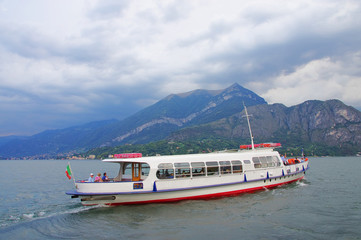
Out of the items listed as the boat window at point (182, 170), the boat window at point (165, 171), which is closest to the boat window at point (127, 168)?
the boat window at point (165, 171)

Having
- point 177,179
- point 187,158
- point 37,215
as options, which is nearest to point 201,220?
point 177,179

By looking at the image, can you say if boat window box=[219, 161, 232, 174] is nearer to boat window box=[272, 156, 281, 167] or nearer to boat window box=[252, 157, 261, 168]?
boat window box=[252, 157, 261, 168]

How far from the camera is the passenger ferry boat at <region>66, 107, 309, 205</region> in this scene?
20.0 m

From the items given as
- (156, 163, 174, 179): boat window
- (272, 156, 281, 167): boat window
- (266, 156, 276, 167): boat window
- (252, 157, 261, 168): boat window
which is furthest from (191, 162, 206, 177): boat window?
(272, 156, 281, 167): boat window

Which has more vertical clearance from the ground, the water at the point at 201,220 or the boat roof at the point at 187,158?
the boat roof at the point at 187,158

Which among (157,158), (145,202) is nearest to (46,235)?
(145,202)

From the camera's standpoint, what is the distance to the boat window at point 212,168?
23097 mm

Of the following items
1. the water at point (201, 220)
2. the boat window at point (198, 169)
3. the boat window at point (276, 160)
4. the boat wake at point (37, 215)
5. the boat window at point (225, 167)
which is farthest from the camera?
the boat window at point (276, 160)

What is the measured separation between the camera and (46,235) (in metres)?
Result: 15.1

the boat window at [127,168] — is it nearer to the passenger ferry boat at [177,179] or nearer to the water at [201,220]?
the passenger ferry boat at [177,179]

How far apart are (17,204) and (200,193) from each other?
701 inches

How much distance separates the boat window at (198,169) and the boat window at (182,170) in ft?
1.49

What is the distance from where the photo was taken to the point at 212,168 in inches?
917

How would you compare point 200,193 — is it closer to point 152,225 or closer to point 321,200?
point 152,225
